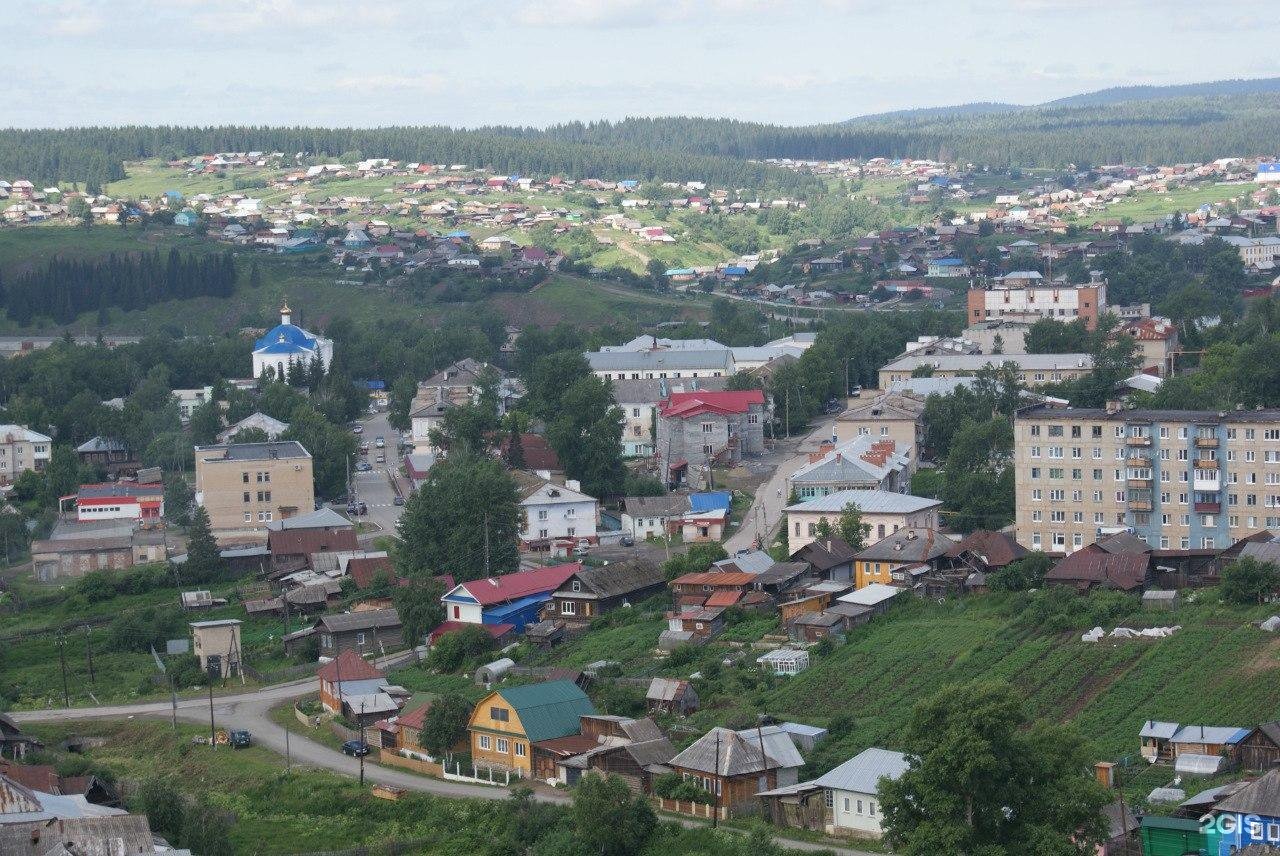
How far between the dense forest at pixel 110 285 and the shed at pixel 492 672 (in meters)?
61.1

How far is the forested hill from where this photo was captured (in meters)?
146

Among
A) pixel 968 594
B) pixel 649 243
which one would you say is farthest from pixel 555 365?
pixel 649 243

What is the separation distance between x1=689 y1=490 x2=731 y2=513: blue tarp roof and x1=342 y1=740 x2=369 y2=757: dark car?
50.8ft

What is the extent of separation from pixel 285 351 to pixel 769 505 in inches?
1168

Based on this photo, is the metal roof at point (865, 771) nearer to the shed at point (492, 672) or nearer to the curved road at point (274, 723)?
the curved road at point (274, 723)

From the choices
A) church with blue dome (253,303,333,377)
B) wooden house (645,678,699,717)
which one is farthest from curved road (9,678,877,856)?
church with blue dome (253,303,333,377)

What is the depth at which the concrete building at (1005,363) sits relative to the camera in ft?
195

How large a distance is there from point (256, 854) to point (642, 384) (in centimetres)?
3271

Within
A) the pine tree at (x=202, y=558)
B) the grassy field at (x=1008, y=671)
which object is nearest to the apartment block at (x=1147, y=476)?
the grassy field at (x=1008, y=671)

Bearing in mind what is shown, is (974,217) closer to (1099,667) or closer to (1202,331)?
(1202,331)

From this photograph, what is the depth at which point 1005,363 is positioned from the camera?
57.9m

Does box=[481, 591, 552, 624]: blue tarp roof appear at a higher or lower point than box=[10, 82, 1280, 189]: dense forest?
lower

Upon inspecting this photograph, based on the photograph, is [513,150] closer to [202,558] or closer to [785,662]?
[202,558]

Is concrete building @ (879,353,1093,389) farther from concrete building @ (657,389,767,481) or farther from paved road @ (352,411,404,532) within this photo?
paved road @ (352,411,404,532)
